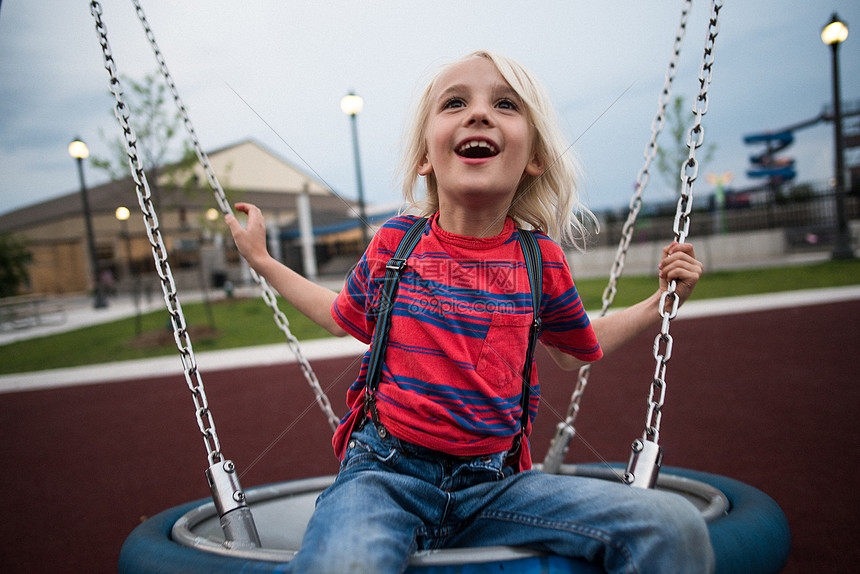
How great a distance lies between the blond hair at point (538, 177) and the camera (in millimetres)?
1405

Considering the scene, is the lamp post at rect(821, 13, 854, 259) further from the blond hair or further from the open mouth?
the open mouth

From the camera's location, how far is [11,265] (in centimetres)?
1500

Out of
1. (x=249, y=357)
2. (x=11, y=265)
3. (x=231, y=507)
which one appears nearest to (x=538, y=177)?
(x=231, y=507)

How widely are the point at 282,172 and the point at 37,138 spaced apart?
10.4 metres

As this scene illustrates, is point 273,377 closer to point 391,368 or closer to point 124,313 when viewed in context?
point 391,368

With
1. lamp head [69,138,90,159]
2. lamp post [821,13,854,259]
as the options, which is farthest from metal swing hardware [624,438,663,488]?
lamp post [821,13,854,259]

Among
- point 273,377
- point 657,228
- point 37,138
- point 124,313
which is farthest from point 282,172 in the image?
point 657,228

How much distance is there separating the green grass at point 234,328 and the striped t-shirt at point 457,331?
5.86 meters

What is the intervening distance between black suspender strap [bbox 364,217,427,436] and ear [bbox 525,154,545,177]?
0.38 metres

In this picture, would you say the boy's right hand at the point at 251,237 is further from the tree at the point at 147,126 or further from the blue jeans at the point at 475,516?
the tree at the point at 147,126

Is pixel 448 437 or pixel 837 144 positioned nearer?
pixel 448 437

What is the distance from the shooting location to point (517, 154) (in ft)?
4.36

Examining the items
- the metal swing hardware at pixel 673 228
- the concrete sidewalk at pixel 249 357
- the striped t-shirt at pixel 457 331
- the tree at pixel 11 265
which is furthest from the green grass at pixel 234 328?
the striped t-shirt at pixel 457 331

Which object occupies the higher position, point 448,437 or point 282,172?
point 282,172
